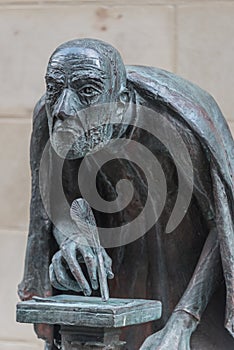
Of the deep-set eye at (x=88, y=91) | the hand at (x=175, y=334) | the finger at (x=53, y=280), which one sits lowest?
the hand at (x=175, y=334)

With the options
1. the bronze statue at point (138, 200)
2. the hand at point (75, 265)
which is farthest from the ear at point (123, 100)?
the hand at point (75, 265)

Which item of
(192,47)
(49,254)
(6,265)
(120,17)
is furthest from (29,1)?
(49,254)

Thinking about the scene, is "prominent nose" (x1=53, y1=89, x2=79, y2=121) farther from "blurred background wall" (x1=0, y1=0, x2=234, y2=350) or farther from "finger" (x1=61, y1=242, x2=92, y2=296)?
"blurred background wall" (x1=0, y1=0, x2=234, y2=350)

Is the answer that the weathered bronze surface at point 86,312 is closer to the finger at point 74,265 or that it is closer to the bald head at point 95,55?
the finger at point 74,265

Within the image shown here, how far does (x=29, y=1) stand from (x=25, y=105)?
0.15 metres

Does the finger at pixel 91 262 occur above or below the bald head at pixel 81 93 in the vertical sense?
below

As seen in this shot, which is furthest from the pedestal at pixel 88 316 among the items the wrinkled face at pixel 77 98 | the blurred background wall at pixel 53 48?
the blurred background wall at pixel 53 48

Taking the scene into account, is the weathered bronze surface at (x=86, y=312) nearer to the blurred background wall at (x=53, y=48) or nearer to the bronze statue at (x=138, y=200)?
the bronze statue at (x=138, y=200)

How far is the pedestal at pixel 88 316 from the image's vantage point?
93 centimetres

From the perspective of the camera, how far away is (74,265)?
0.98m

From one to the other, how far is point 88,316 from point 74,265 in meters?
0.07

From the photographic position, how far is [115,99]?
97 cm

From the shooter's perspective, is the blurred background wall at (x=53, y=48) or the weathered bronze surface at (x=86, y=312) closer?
the weathered bronze surface at (x=86, y=312)

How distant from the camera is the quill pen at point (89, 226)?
3.16 feet
